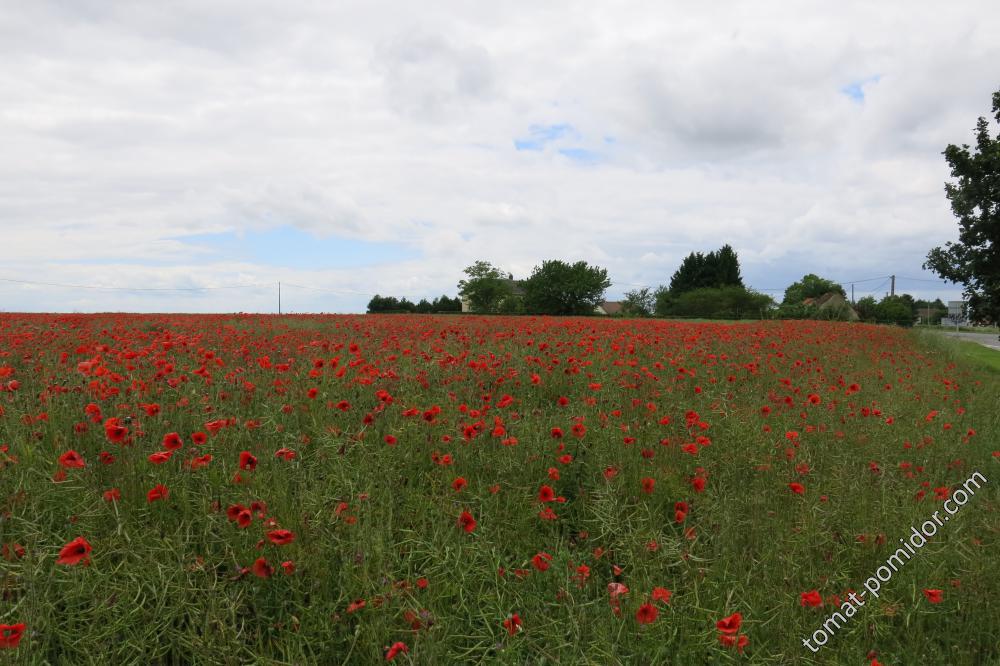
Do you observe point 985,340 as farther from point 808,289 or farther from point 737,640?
point 808,289

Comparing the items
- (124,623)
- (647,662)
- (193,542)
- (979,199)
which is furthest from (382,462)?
(979,199)

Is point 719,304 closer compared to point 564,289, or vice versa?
point 719,304

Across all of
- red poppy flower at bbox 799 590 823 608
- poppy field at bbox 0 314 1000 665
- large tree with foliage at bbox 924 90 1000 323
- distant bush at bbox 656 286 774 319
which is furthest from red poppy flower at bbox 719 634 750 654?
distant bush at bbox 656 286 774 319

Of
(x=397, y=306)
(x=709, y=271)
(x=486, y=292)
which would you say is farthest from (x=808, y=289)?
(x=397, y=306)

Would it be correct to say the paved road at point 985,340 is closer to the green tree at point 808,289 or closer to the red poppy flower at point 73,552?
the red poppy flower at point 73,552

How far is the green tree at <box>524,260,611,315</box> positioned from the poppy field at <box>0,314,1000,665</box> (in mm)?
60359

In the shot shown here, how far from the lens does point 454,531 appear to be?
9.61 feet

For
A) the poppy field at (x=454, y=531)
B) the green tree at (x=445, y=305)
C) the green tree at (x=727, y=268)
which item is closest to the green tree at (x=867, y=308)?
the green tree at (x=727, y=268)

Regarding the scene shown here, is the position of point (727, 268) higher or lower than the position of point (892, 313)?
higher

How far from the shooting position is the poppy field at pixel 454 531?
7.57 feet

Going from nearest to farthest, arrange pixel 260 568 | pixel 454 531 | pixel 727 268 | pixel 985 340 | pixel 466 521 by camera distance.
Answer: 1. pixel 260 568
2. pixel 466 521
3. pixel 454 531
4. pixel 985 340
5. pixel 727 268

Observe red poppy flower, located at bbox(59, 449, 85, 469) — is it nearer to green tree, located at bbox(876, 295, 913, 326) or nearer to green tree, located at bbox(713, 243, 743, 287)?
green tree, located at bbox(713, 243, 743, 287)

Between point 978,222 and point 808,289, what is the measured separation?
104 m

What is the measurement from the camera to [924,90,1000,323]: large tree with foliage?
15133 mm
